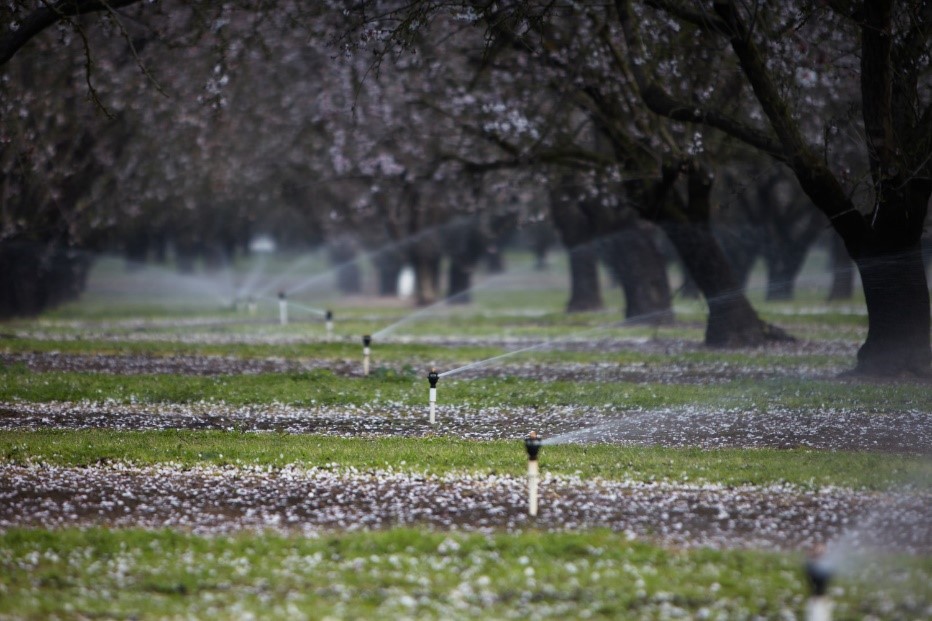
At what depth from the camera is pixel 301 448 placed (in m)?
13.3

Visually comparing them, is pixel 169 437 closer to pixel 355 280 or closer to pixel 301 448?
pixel 301 448

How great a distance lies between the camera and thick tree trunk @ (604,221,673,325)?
108 feet

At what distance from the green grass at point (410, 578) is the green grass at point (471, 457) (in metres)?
2.77

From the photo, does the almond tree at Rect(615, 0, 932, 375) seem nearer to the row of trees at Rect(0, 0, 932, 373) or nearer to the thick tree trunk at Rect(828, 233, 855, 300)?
the row of trees at Rect(0, 0, 932, 373)

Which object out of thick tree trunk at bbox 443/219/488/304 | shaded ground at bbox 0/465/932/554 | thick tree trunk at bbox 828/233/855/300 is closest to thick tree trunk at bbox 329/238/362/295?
thick tree trunk at bbox 443/219/488/304

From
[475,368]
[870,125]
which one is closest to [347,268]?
[475,368]

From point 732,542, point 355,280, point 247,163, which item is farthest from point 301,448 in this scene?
point 355,280

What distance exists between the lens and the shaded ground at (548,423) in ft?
46.1

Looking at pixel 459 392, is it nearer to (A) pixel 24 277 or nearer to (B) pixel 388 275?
(A) pixel 24 277

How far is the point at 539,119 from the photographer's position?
84.4 ft

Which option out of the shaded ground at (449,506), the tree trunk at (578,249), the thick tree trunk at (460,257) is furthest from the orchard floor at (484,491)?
the thick tree trunk at (460,257)

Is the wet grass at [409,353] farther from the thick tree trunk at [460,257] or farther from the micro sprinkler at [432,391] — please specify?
the thick tree trunk at [460,257]

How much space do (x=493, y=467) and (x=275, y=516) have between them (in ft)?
9.59

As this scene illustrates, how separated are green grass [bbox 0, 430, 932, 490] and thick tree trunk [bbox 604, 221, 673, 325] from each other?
64.3 feet
